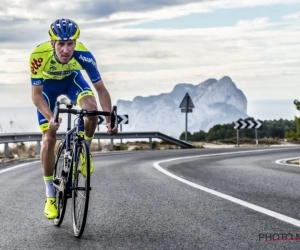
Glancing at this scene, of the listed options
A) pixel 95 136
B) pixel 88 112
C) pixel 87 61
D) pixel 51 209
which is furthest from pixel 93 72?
pixel 95 136

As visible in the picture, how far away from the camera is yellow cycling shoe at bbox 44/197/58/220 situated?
312 inches

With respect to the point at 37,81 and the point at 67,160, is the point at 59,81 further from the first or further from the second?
the point at 67,160

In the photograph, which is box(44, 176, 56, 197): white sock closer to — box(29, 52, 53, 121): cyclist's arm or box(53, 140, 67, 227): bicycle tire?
box(53, 140, 67, 227): bicycle tire

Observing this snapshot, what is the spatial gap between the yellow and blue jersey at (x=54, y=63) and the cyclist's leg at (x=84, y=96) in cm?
24

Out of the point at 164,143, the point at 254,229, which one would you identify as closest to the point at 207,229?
the point at 254,229

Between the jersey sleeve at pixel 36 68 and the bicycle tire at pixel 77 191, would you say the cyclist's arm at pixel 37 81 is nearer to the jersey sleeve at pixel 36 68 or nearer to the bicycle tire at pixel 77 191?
the jersey sleeve at pixel 36 68

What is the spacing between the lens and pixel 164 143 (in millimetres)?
37688

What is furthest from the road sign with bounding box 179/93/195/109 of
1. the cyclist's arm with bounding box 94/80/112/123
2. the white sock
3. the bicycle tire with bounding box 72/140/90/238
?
the bicycle tire with bounding box 72/140/90/238

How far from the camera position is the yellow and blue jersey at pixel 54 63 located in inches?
299

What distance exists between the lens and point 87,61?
7.65m

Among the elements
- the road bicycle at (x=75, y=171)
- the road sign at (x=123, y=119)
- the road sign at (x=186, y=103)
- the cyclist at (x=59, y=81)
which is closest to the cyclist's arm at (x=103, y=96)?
the cyclist at (x=59, y=81)

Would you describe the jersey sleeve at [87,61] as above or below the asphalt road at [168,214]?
above

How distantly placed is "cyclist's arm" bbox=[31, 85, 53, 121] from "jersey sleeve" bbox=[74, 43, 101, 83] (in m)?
0.49

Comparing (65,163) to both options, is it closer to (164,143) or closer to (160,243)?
(160,243)
